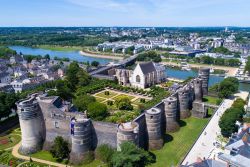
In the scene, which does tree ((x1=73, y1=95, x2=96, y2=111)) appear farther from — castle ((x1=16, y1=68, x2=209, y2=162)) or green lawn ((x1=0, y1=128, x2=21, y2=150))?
green lawn ((x1=0, y1=128, x2=21, y2=150))

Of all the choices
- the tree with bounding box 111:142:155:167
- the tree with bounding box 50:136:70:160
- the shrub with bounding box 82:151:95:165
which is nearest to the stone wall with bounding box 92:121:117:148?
the shrub with bounding box 82:151:95:165

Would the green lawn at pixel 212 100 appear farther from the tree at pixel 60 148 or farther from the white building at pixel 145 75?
the tree at pixel 60 148

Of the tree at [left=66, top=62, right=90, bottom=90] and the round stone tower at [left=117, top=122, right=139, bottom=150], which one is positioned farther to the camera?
the tree at [left=66, top=62, right=90, bottom=90]

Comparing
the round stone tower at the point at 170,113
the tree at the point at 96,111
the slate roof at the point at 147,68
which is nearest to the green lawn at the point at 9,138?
the tree at the point at 96,111

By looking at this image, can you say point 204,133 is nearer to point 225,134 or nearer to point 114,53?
point 225,134

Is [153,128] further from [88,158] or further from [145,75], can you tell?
Answer: [145,75]

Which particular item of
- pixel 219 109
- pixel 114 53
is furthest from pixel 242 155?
pixel 114 53
